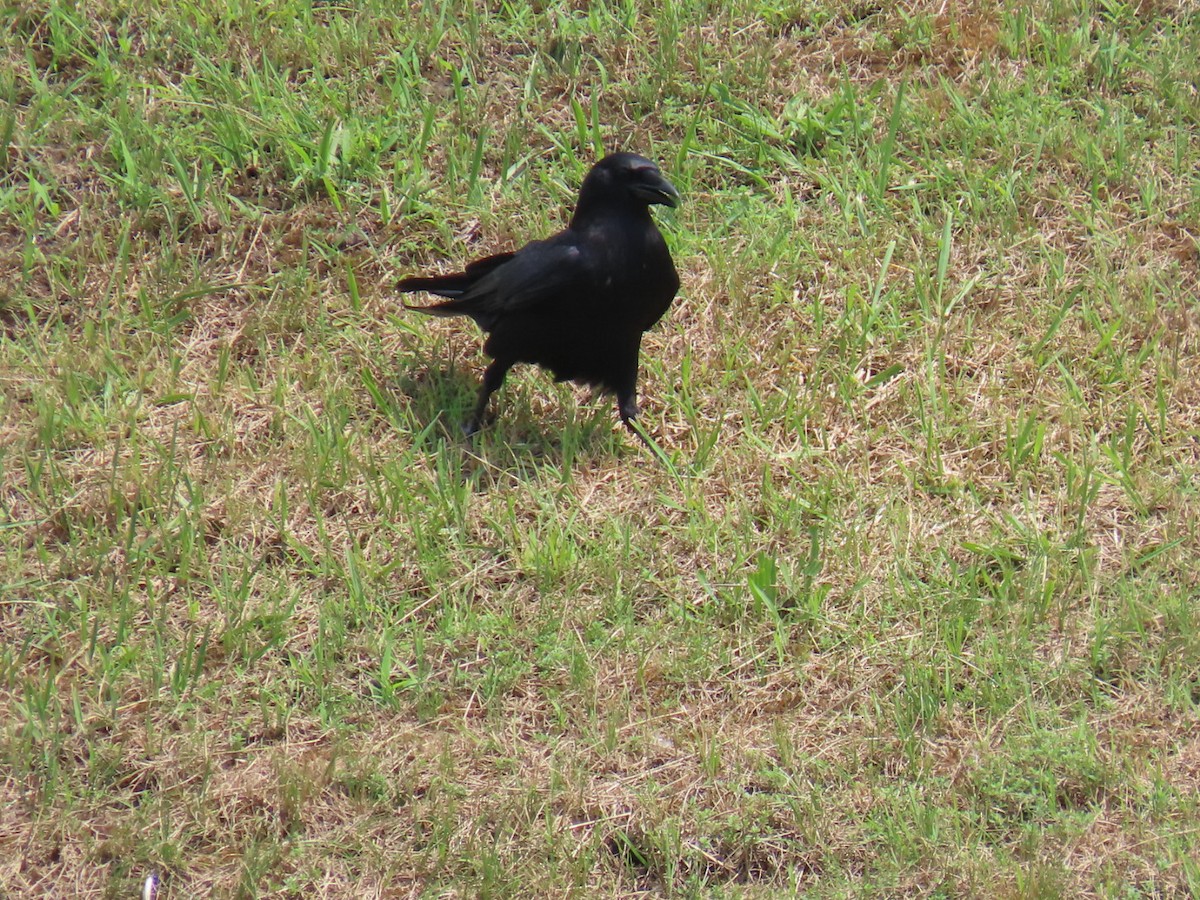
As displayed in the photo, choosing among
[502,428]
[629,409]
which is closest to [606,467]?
[629,409]

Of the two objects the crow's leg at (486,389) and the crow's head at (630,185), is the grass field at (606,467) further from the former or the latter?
the crow's head at (630,185)

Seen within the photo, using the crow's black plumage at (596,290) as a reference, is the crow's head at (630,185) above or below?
above

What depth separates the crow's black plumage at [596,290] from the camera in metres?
4.87

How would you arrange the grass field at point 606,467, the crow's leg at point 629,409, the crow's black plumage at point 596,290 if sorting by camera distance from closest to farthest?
1. the grass field at point 606,467
2. the crow's black plumage at point 596,290
3. the crow's leg at point 629,409

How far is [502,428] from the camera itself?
514cm

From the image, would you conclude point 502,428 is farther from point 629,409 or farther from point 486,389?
point 629,409

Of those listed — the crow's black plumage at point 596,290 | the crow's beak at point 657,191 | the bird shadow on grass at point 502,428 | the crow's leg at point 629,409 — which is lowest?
the bird shadow on grass at point 502,428

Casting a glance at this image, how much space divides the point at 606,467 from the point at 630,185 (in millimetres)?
915

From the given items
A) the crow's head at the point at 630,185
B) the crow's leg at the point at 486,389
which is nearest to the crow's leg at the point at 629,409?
the crow's leg at the point at 486,389

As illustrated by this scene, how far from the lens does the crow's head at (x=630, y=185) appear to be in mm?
4926

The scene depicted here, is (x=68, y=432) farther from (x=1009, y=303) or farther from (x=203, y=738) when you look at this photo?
(x=1009, y=303)

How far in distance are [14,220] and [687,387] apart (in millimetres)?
2647

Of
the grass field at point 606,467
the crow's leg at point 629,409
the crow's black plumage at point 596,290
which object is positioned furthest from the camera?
the crow's leg at point 629,409

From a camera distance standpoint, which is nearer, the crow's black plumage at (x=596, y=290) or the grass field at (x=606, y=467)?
the grass field at (x=606, y=467)
